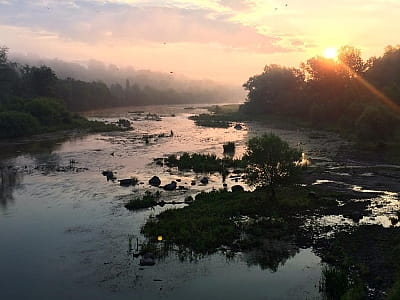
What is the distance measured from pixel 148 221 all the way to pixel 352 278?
16345 mm

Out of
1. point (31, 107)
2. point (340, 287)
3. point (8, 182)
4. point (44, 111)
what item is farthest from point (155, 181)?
point (31, 107)

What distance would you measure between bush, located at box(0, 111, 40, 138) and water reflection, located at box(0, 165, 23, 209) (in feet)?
102

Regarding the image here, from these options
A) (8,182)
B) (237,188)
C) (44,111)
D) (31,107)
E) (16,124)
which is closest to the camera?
(237,188)

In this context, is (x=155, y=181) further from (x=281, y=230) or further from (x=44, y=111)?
(x=44, y=111)

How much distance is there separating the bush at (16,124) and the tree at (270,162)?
6713 centimetres

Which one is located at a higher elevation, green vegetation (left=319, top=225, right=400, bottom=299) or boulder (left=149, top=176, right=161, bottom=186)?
boulder (left=149, top=176, right=161, bottom=186)

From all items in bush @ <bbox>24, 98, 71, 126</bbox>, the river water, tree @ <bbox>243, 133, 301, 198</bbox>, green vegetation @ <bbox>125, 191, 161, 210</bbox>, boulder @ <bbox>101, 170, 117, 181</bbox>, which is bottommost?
the river water

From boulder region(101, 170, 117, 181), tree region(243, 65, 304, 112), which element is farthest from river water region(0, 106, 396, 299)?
tree region(243, 65, 304, 112)

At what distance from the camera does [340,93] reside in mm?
113188

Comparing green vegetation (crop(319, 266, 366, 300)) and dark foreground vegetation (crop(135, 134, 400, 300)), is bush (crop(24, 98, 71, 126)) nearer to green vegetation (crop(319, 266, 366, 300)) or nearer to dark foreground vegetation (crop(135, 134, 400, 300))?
dark foreground vegetation (crop(135, 134, 400, 300))

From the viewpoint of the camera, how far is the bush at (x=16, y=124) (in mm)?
88875

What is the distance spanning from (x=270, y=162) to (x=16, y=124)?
7003cm

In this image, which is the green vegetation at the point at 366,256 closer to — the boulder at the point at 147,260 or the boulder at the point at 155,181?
the boulder at the point at 147,260

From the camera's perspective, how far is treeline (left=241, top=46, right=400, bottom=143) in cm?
7775
